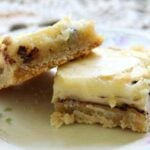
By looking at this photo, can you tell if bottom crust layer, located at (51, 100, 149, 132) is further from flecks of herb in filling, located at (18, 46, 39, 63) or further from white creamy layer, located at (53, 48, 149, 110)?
flecks of herb in filling, located at (18, 46, 39, 63)

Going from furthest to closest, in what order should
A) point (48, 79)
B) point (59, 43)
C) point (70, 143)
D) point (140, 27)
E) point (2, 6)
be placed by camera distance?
1. point (2, 6)
2. point (140, 27)
3. point (48, 79)
4. point (59, 43)
5. point (70, 143)

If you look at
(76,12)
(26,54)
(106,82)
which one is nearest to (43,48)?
(26,54)

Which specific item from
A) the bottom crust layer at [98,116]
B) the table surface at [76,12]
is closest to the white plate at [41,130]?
the bottom crust layer at [98,116]

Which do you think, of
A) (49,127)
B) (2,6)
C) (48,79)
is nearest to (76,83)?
(49,127)

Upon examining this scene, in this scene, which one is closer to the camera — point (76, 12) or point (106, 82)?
point (106, 82)

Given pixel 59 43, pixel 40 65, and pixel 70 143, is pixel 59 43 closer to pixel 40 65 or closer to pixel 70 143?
pixel 40 65

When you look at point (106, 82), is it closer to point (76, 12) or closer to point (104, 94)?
A: point (104, 94)

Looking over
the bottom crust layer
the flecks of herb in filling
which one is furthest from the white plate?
the flecks of herb in filling
